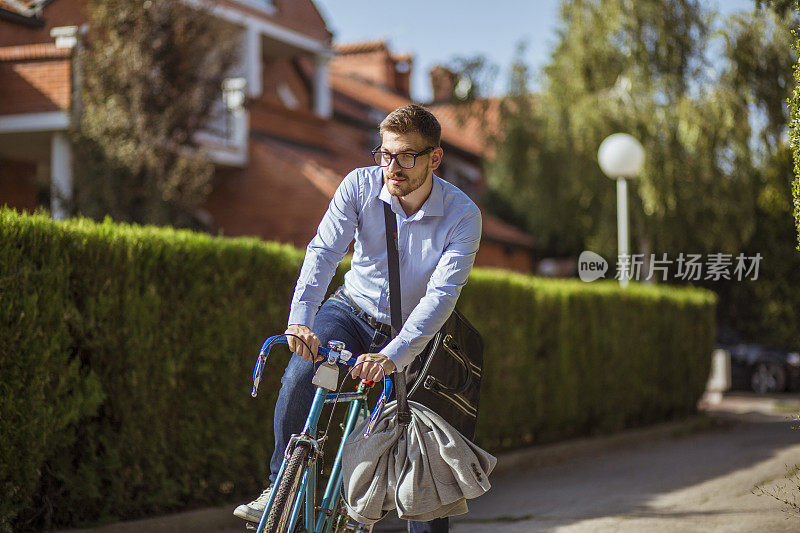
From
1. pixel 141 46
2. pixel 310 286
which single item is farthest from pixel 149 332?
pixel 141 46

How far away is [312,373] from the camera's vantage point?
12.3ft

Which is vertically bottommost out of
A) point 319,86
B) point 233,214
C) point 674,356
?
point 674,356

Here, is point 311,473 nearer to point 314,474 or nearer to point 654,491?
point 314,474

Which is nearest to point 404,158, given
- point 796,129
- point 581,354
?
point 796,129

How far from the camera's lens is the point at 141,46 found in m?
13.3

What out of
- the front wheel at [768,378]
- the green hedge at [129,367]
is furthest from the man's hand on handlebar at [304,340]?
the front wheel at [768,378]

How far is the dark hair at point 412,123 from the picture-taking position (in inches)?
144

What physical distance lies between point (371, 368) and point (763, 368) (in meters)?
21.2

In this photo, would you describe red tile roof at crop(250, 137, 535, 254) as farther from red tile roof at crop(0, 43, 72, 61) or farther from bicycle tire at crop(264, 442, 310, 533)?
bicycle tire at crop(264, 442, 310, 533)

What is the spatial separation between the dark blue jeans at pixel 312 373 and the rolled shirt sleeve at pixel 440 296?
1.28ft

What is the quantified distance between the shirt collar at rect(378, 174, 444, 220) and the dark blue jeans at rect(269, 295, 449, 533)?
0.53m

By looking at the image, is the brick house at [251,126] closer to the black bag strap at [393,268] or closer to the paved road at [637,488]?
the paved road at [637,488]

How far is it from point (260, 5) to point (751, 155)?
11.0 meters

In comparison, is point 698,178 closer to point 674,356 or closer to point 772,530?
point 674,356
